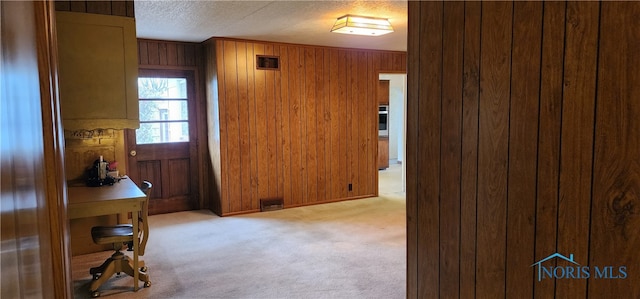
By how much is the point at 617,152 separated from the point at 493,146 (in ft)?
1.31

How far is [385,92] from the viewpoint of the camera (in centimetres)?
951

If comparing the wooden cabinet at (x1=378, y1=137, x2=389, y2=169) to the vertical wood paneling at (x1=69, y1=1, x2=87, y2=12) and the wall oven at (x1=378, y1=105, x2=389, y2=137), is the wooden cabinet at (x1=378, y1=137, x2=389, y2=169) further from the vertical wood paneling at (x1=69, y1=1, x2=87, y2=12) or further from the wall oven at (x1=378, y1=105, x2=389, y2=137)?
the vertical wood paneling at (x1=69, y1=1, x2=87, y2=12)

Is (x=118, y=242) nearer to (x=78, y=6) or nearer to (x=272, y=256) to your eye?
(x=272, y=256)

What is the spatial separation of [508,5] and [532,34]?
146mm

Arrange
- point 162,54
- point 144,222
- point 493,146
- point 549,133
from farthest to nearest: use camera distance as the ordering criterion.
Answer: point 162,54 < point 144,222 < point 493,146 < point 549,133

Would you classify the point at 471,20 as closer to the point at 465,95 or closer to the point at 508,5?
the point at 508,5

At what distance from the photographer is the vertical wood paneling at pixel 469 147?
1.60m

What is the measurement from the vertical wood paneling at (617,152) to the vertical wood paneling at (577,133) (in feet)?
0.07

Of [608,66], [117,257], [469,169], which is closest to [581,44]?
[608,66]

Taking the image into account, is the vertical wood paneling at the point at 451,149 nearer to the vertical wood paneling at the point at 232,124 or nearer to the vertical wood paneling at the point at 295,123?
the vertical wood paneling at the point at 232,124

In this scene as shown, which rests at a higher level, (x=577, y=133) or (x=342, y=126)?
(x=577, y=133)

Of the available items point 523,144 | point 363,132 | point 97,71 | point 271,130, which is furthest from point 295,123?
point 523,144

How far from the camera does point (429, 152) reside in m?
1.87

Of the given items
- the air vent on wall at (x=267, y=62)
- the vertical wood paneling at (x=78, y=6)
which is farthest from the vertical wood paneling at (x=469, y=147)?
the air vent on wall at (x=267, y=62)
